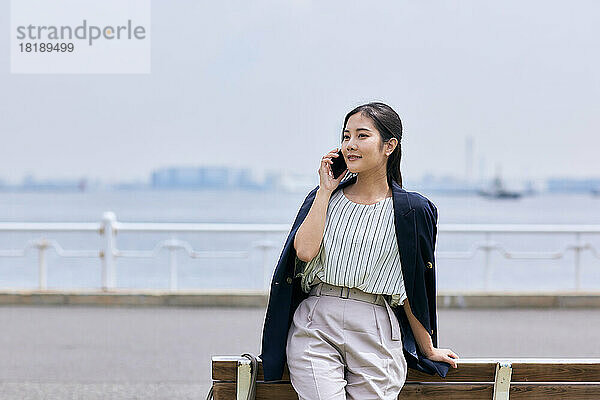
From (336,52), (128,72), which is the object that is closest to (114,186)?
(128,72)

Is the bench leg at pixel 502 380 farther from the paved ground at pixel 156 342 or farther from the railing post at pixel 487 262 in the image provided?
the railing post at pixel 487 262

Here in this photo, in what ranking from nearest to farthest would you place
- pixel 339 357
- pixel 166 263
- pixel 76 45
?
pixel 339 357, pixel 166 263, pixel 76 45

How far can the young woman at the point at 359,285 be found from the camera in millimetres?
2918

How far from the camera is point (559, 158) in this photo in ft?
257

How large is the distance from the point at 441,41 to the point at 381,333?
81871 mm

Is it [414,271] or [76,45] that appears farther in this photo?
[76,45]

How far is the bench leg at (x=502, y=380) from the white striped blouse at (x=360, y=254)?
41 cm

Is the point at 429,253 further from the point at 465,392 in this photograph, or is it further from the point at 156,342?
the point at 156,342

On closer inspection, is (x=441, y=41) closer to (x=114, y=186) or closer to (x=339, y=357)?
(x=114, y=186)

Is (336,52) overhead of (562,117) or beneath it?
overhead

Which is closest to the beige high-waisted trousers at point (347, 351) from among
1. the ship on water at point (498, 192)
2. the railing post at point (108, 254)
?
the railing post at point (108, 254)

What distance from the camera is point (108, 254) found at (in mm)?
10820


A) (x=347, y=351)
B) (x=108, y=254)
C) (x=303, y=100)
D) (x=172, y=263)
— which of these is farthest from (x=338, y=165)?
(x=303, y=100)

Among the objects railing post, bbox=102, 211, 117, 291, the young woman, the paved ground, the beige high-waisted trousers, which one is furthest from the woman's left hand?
railing post, bbox=102, 211, 117, 291
